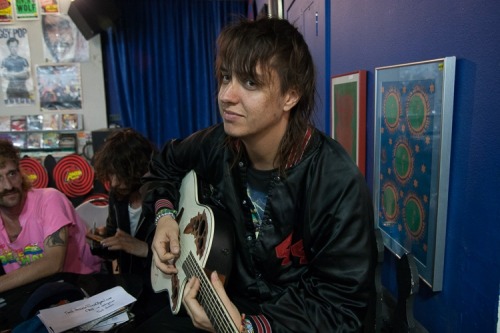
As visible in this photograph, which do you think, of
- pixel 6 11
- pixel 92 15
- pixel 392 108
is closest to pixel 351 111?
pixel 392 108

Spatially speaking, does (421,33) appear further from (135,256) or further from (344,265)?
(135,256)

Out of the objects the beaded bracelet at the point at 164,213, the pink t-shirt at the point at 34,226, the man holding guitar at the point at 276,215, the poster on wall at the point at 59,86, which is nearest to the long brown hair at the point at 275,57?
the man holding guitar at the point at 276,215

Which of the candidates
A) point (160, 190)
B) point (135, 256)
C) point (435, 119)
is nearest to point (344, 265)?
point (435, 119)

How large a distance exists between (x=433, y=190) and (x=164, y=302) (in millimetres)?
1059

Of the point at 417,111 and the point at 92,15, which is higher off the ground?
the point at 92,15

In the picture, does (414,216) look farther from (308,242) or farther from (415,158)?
(308,242)

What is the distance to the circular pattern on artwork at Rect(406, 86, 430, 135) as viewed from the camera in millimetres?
1033

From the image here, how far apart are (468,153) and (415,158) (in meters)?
0.22

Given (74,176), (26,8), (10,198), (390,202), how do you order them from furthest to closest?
(26,8) → (74,176) → (10,198) → (390,202)

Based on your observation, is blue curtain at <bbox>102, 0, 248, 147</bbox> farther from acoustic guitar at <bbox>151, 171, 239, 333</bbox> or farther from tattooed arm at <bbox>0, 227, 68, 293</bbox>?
acoustic guitar at <bbox>151, 171, 239, 333</bbox>

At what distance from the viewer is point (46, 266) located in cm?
163

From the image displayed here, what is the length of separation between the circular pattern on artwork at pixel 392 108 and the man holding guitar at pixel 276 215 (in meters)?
0.27

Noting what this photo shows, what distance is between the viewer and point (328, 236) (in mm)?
980

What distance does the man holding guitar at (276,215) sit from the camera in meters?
0.95
